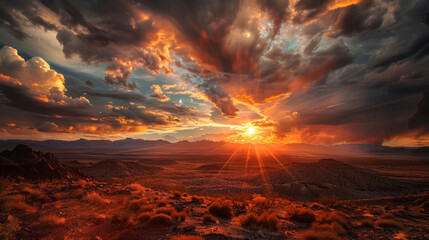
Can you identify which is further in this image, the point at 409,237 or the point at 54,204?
the point at 54,204

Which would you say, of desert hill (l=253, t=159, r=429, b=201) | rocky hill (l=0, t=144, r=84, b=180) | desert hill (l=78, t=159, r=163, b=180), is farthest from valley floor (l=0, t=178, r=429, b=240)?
desert hill (l=78, t=159, r=163, b=180)

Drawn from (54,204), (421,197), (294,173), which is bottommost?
(294,173)

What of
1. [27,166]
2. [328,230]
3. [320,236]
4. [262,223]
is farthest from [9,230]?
[27,166]

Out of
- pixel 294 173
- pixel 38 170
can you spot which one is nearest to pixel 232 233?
pixel 38 170

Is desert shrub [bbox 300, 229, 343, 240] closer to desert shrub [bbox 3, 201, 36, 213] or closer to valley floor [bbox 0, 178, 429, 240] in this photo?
valley floor [bbox 0, 178, 429, 240]

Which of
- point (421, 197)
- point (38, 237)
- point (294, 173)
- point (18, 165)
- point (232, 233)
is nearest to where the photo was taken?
point (38, 237)

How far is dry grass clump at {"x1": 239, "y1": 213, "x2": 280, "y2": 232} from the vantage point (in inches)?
311

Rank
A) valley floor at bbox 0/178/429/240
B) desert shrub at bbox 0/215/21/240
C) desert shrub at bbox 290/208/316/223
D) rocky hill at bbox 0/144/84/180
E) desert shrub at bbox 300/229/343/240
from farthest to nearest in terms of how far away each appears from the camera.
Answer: rocky hill at bbox 0/144/84/180 < desert shrub at bbox 290/208/316/223 < desert shrub at bbox 300/229/343/240 < valley floor at bbox 0/178/429/240 < desert shrub at bbox 0/215/21/240

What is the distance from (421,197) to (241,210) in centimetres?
2023

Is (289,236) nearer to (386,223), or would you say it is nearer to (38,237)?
(386,223)

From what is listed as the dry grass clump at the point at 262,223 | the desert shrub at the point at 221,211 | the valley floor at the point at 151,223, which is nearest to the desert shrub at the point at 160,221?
the valley floor at the point at 151,223

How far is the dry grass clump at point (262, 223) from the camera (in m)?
7.89

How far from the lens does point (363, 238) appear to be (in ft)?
25.1

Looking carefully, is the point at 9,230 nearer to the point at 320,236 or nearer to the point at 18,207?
the point at 18,207
